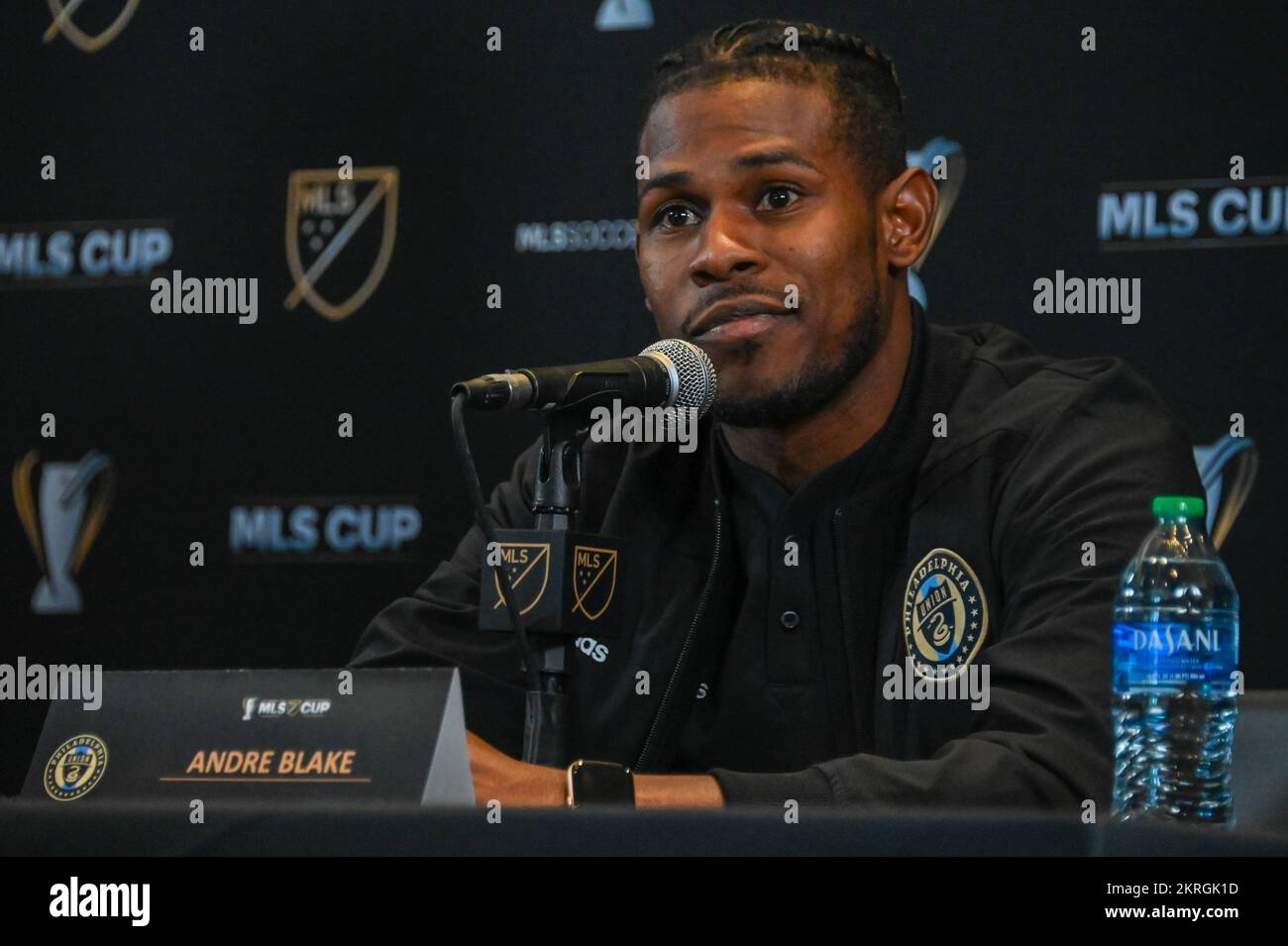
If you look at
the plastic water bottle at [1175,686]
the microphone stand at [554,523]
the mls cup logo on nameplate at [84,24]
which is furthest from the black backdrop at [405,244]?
the microphone stand at [554,523]

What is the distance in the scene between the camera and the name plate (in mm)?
1074

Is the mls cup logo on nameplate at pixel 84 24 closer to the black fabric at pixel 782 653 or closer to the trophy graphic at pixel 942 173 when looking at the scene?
the trophy graphic at pixel 942 173

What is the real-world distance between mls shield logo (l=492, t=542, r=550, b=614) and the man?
0.58m

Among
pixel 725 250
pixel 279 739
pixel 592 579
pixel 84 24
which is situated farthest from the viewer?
pixel 84 24

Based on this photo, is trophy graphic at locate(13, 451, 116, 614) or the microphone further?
trophy graphic at locate(13, 451, 116, 614)

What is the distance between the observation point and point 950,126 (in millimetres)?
2607

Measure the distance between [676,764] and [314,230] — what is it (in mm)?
1461

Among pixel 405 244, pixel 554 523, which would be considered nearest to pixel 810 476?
pixel 554 523

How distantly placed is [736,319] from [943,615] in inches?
18.2

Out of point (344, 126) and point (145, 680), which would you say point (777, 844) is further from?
point (344, 126)

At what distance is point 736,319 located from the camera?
202cm

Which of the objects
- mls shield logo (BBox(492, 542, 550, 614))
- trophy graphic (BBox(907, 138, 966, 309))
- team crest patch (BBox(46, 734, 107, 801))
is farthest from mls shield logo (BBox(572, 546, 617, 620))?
trophy graphic (BBox(907, 138, 966, 309))

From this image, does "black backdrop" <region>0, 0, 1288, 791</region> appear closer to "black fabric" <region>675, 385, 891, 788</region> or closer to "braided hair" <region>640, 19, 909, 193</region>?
"braided hair" <region>640, 19, 909, 193</region>

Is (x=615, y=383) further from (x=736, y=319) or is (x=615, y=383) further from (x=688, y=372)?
(x=736, y=319)
